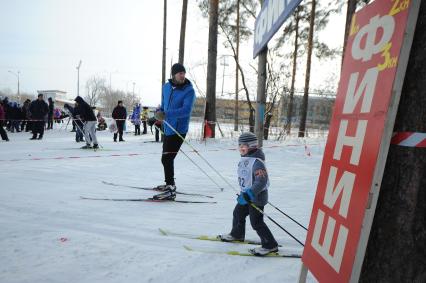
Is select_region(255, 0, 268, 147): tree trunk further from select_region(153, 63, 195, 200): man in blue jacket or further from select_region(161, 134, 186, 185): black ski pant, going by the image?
select_region(161, 134, 186, 185): black ski pant

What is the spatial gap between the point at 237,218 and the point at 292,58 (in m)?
17.2

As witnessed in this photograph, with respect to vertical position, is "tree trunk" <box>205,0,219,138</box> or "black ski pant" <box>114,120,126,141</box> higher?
"tree trunk" <box>205,0,219,138</box>

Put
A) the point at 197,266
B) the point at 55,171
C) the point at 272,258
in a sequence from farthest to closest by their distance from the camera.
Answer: the point at 55,171 → the point at 272,258 → the point at 197,266

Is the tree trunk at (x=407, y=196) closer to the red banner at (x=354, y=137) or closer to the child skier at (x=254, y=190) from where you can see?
the red banner at (x=354, y=137)

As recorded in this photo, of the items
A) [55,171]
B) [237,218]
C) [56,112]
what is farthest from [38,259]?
[56,112]

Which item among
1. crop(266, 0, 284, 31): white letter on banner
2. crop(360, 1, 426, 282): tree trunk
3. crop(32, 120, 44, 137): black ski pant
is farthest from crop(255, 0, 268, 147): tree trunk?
crop(32, 120, 44, 137): black ski pant

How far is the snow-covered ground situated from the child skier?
17 cm

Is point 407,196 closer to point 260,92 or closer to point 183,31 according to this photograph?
point 260,92

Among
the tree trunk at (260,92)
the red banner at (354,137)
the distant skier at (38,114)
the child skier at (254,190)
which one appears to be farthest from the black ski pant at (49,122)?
the red banner at (354,137)

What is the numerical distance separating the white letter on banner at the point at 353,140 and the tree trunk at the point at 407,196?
0.57 ft

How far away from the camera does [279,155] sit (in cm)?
1162

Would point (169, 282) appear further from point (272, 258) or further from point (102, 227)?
point (102, 227)

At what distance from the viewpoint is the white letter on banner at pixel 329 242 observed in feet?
6.22

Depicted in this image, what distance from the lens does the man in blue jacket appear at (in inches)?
204
